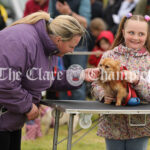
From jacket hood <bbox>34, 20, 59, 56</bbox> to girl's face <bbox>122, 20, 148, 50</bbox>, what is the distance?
594 mm

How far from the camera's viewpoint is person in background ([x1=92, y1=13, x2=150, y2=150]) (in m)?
2.91

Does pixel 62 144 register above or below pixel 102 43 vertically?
below

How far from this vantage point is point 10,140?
305cm

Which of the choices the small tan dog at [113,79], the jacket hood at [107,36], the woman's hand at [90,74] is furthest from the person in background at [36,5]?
the small tan dog at [113,79]

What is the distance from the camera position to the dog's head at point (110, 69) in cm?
272

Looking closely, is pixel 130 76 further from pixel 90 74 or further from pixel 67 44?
pixel 67 44

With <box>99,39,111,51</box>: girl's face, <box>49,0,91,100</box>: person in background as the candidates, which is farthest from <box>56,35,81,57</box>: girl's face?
<box>99,39,111,51</box>: girl's face

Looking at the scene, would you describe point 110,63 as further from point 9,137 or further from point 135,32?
point 9,137

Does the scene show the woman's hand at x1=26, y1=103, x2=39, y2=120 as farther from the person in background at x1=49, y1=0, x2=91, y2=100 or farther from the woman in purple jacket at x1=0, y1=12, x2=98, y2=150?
the person in background at x1=49, y1=0, x2=91, y2=100

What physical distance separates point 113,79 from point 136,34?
46cm

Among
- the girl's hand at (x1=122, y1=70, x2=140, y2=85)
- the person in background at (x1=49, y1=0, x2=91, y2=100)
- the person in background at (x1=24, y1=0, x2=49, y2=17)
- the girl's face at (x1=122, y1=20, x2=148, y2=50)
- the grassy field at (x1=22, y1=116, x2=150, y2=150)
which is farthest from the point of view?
the person in background at (x1=24, y1=0, x2=49, y2=17)

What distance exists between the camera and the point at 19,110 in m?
2.67

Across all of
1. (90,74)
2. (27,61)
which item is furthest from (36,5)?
(27,61)

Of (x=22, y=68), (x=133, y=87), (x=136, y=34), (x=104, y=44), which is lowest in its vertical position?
(x=133, y=87)
